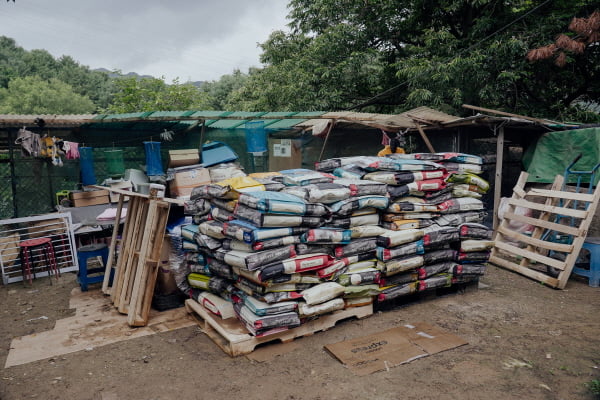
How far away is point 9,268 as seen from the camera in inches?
262

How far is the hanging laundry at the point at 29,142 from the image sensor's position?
7.10 metres

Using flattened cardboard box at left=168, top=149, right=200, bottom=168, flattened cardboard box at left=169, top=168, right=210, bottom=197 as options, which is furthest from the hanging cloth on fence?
flattened cardboard box at left=169, top=168, right=210, bottom=197

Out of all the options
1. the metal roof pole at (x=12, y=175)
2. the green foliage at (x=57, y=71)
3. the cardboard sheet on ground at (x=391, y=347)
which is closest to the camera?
the cardboard sheet on ground at (x=391, y=347)

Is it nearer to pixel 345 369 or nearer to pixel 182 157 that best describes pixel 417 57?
pixel 182 157

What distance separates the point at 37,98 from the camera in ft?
116

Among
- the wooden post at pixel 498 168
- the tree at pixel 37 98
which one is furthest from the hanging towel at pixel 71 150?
the tree at pixel 37 98

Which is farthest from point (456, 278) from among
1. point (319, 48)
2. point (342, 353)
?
point (319, 48)

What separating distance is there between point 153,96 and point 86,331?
2063cm

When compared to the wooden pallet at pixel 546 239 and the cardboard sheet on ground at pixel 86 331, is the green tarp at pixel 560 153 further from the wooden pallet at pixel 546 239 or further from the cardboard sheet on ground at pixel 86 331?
the cardboard sheet on ground at pixel 86 331

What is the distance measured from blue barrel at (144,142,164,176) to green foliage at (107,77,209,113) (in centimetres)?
1529

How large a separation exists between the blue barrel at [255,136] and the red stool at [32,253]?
163 inches

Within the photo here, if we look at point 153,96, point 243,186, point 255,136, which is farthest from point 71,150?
point 153,96

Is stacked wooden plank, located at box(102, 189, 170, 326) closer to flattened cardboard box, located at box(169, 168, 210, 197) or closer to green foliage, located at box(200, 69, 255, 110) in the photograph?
flattened cardboard box, located at box(169, 168, 210, 197)

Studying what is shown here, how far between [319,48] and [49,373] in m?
11.8
